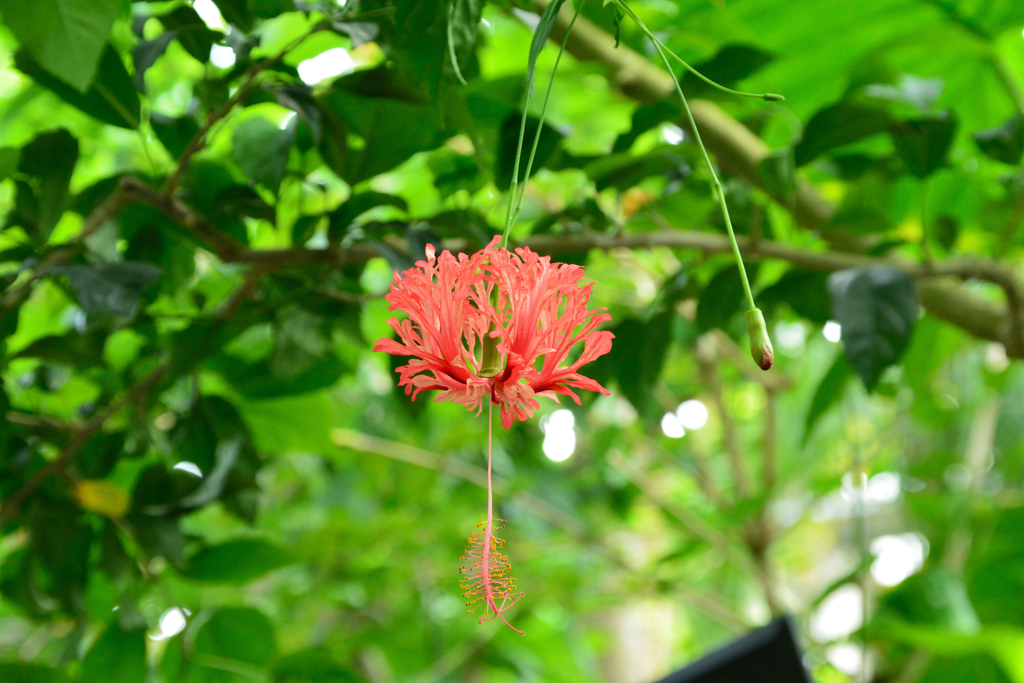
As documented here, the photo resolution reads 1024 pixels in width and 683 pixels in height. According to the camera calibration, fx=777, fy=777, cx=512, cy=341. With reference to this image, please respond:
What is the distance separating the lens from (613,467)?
135 centimetres

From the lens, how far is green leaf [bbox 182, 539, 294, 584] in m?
0.72

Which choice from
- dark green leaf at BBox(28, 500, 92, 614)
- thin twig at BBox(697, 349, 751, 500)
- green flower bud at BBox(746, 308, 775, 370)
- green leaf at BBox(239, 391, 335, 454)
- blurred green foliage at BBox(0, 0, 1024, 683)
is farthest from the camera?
thin twig at BBox(697, 349, 751, 500)

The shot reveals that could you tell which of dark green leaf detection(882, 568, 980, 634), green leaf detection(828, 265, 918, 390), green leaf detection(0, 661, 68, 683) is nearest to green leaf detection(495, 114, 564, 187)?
green leaf detection(828, 265, 918, 390)

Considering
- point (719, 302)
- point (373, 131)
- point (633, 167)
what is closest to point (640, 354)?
point (719, 302)

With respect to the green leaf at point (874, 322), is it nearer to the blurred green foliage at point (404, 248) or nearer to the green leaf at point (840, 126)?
the blurred green foliage at point (404, 248)

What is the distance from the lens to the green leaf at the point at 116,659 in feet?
2.21

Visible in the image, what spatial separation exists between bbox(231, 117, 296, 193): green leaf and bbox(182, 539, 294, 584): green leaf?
1.23 ft

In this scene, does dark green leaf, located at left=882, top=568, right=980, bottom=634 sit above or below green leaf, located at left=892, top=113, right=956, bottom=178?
below

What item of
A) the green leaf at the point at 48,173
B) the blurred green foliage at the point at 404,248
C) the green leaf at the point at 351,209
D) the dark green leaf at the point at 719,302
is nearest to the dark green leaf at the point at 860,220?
the blurred green foliage at the point at 404,248

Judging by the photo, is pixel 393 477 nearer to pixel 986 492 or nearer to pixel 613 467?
pixel 613 467

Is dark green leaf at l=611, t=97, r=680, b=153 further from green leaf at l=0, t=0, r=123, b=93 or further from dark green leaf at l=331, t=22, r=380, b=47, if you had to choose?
green leaf at l=0, t=0, r=123, b=93

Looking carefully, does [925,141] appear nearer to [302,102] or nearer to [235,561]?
[302,102]

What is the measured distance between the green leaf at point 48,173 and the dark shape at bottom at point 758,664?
63cm

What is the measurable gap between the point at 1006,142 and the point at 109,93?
2.11 feet
